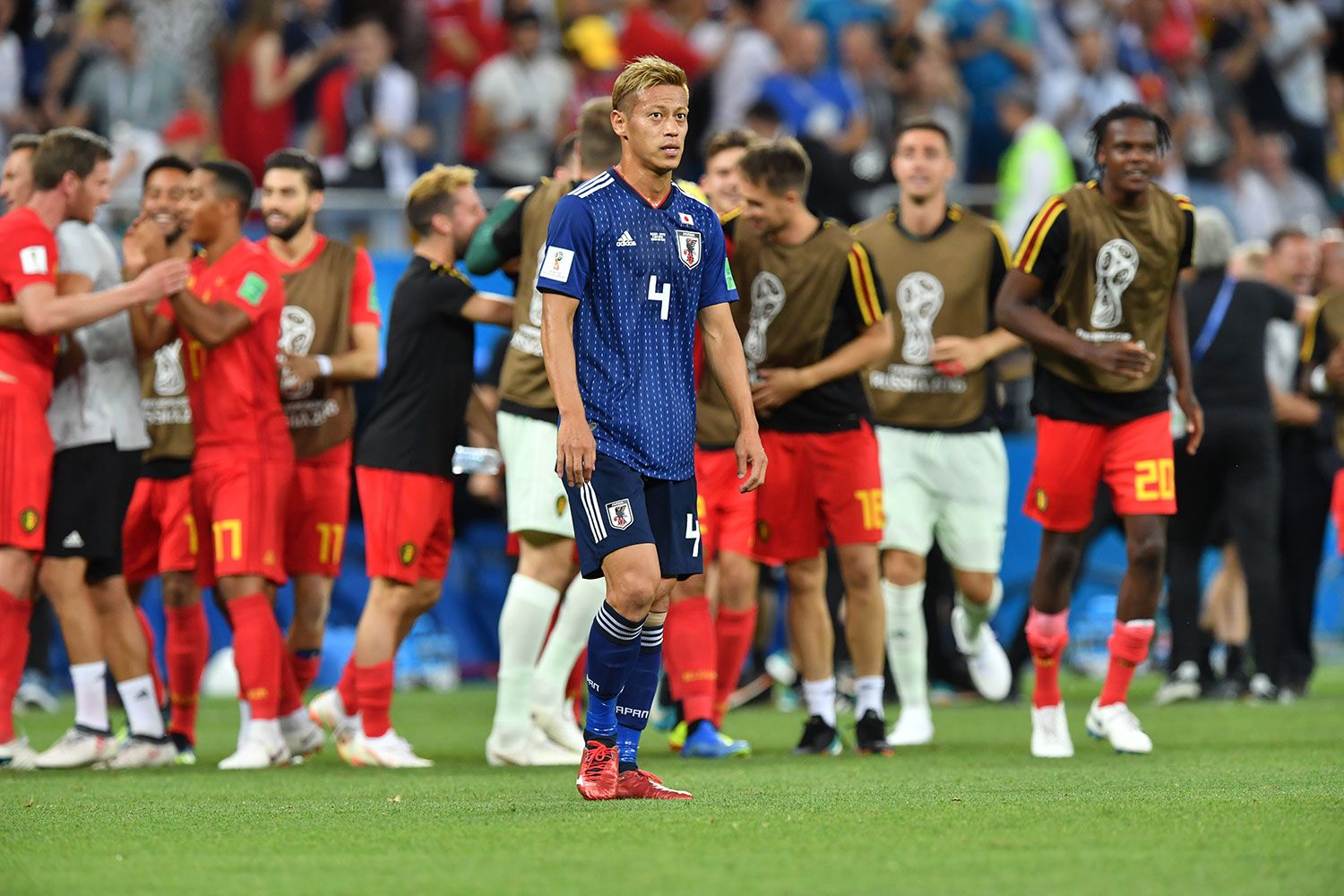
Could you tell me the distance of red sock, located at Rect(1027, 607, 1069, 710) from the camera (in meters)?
8.49

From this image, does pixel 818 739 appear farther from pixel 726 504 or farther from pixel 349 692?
pixel 349 692

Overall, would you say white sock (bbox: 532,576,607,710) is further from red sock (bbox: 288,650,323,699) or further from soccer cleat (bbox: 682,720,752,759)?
red sock (bbox: 288,650,323,699)

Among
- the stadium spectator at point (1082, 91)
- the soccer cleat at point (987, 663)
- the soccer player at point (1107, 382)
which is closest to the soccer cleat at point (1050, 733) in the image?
the soccer player at point (1107, 382)

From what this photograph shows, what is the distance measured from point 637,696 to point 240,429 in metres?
2.73

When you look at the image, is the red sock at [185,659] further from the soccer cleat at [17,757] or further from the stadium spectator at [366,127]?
the stadium spectator at [366,127]

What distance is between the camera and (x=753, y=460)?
6.54 meters

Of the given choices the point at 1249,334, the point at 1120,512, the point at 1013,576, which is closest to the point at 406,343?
the point at 1120,512

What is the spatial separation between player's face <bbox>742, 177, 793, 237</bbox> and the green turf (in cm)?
247

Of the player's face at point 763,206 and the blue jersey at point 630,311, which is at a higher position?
the player's face at point 763,206

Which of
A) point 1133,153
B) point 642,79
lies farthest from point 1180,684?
point 642,79

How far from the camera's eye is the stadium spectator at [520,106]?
16.3m

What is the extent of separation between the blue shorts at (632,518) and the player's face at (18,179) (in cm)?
377

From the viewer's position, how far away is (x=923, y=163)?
9859mm

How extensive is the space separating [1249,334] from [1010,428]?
3290mm
